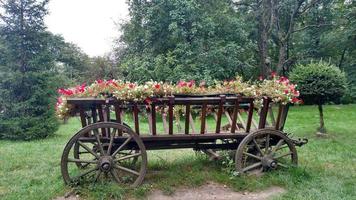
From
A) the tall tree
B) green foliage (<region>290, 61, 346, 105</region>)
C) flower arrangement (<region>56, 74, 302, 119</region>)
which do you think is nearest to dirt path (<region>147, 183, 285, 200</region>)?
flower arrangement (<region>56, 74, 302, 119</region>)

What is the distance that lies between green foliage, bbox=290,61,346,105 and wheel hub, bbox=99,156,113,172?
5.78 metres

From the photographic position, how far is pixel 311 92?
27.5 ft

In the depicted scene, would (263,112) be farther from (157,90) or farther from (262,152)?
(157,90)

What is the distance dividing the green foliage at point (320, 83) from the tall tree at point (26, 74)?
7.28 meters

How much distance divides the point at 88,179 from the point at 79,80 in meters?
21.0

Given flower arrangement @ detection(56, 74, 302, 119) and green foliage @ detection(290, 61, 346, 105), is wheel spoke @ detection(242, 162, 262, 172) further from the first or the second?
green foliage @ detection(290, 61, 346, 105)

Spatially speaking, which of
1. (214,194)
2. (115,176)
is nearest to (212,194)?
(214,194)

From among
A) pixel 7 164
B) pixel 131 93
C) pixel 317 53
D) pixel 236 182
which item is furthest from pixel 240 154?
pixel 317 53

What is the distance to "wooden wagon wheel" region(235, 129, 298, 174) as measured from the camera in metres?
4.84

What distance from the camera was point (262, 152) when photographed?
501cm

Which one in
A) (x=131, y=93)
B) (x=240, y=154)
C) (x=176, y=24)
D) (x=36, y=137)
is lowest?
(x=36, y=137)

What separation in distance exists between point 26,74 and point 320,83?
837 centimetres

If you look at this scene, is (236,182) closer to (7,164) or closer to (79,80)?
(7,164)

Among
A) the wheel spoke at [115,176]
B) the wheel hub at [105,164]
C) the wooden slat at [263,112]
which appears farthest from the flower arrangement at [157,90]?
the wheel spoke at [115,176]
